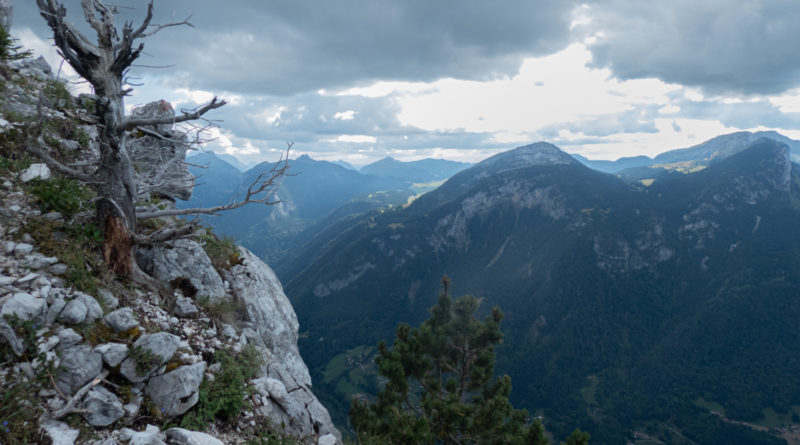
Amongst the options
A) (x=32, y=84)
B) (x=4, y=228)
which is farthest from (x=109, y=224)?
(x=32, y=84)

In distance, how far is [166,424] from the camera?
688 cm

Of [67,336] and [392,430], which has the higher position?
[67,336]

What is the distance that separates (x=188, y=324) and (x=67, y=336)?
302cm

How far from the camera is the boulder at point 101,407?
6246 mm

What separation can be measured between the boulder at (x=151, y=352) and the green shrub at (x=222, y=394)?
1.12m

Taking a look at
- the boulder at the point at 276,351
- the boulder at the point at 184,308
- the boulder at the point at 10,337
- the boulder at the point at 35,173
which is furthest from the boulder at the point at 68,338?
the boulder at the point at 35,173

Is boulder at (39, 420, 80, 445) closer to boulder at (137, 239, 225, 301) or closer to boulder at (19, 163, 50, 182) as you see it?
boulder at (137, 239, 225, 301)

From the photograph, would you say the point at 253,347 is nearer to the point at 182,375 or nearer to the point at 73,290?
the point at 182,375

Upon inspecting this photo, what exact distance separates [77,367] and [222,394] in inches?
112

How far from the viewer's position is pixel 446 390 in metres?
21.3

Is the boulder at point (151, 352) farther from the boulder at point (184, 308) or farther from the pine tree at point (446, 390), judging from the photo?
the pine tree at point (446, 390)

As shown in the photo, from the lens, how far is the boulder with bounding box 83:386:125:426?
20.5ft

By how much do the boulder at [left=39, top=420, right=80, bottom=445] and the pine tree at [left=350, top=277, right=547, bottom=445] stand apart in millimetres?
7529

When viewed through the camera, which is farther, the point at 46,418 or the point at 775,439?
the point at 775,439
